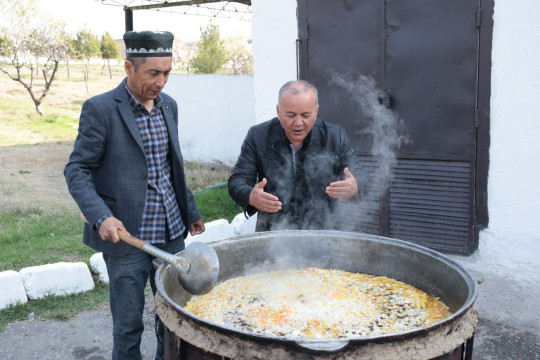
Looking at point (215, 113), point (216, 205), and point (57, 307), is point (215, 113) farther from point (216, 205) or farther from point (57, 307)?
point (57, 307)

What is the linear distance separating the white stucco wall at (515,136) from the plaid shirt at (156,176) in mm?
3530

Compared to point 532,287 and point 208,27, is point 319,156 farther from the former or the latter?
point 208,27

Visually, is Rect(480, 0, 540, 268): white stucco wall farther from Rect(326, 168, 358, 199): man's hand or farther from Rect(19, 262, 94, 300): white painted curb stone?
Rect(19, 262, 94, 300): white painted curb stone

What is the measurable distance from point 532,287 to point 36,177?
1027cm

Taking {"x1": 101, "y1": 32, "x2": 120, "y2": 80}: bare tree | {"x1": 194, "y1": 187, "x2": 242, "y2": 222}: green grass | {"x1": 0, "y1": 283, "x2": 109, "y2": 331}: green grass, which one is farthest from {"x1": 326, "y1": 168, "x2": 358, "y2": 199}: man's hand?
{"x1": 101, "y1": 32, "x2": 120, "y2": 80}: bare tree

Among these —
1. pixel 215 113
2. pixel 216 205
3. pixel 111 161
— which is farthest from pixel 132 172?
pixel 215 113

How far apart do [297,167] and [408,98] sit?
2476 mm

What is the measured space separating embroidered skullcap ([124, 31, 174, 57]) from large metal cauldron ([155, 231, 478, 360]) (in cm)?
118

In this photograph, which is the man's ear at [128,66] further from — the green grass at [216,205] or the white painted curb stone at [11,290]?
the green grass at [216,205]

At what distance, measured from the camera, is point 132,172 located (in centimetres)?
294

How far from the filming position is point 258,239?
3.24 meters

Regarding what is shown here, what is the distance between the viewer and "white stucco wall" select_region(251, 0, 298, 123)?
6.04 metres

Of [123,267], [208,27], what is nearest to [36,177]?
[123,267]

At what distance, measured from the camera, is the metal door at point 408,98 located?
5.20m
